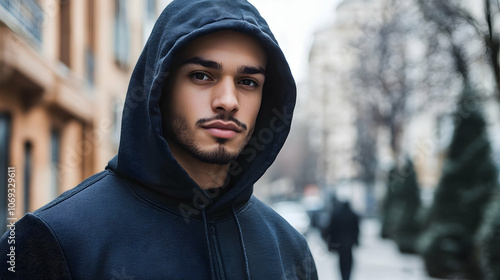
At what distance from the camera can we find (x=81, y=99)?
1296 cm

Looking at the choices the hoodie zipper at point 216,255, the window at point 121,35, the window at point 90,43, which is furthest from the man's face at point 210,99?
the window at point 121,35

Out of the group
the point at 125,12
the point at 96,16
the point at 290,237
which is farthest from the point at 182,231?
the point at 125,12

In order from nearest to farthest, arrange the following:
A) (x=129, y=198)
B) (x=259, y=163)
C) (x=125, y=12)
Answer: (x=129, y=198)
(x=259, y=163)
(x=125, y=12)

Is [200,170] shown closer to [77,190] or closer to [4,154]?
[77,190]

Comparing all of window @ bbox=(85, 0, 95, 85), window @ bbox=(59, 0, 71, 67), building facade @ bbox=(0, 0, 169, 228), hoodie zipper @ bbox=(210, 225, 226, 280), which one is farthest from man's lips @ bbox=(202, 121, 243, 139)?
window @ bbox=(85, 0, 95, 85)

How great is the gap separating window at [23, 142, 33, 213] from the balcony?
6.00ft

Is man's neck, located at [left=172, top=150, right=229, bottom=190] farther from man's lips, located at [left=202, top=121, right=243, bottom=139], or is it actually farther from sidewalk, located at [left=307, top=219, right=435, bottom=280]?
sidewalk, located at [left=307, top=219, right=435, bottom=280]

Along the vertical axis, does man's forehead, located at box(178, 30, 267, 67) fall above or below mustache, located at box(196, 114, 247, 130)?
above

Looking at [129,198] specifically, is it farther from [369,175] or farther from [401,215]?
[369,175]

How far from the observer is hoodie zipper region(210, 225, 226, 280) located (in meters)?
1.79

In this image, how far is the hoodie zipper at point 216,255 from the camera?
1.79 meters

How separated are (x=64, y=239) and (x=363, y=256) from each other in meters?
18.1

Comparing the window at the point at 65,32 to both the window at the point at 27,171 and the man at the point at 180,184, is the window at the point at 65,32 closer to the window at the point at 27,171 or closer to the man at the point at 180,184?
the window at the point at 27,171

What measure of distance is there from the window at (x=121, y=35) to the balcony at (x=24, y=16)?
291 inches
